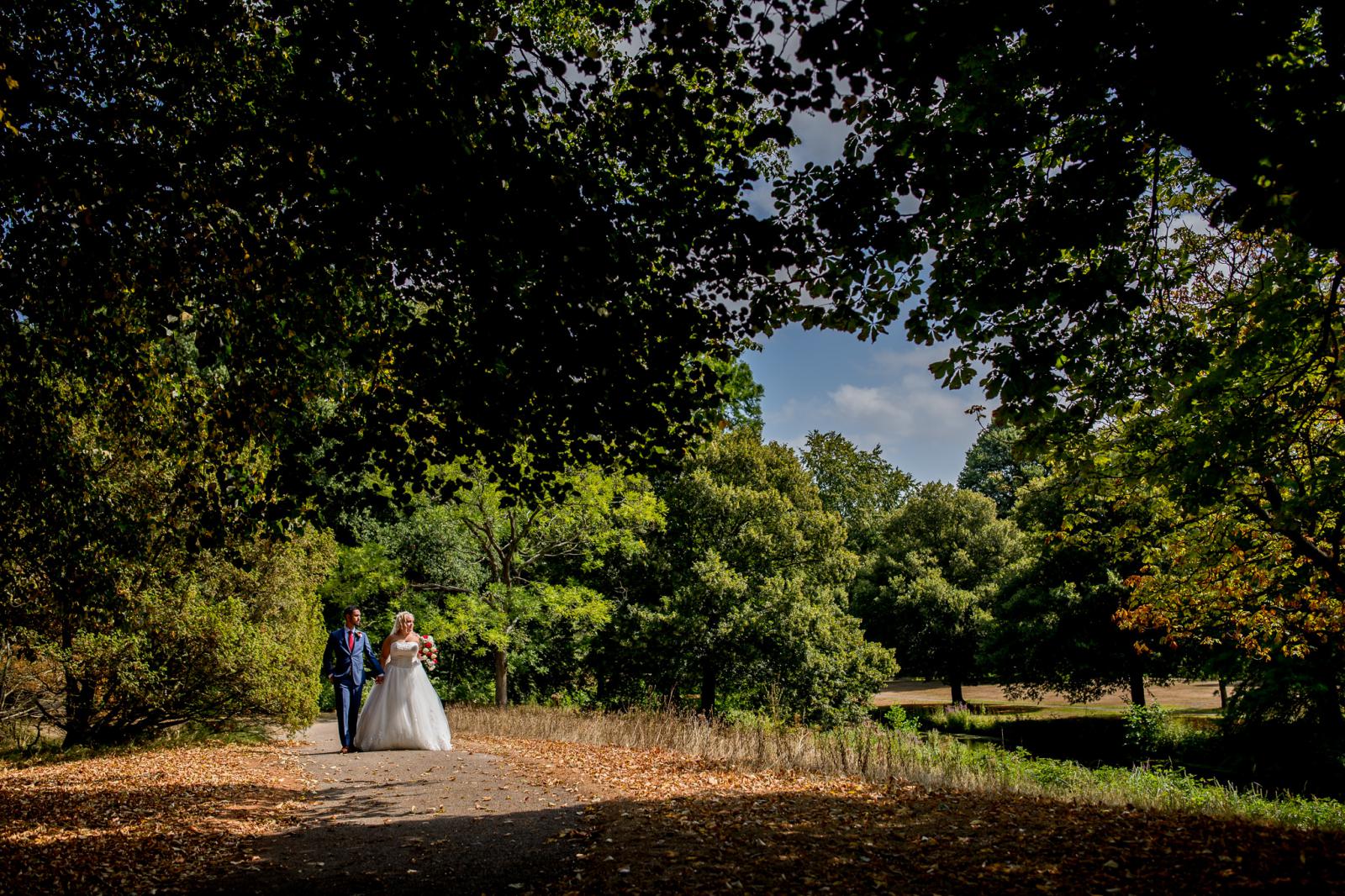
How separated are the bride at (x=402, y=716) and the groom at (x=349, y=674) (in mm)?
142

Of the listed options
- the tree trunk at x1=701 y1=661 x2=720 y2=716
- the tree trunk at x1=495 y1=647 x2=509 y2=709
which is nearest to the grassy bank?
the tree trunk at x1=495 y1=647 x2=509 y2=709

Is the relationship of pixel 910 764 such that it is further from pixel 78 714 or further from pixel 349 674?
pixel 78 714

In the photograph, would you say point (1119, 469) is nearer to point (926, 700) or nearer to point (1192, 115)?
point (1192, 115)

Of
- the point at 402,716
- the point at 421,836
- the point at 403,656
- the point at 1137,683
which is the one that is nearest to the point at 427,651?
the point at 403,656

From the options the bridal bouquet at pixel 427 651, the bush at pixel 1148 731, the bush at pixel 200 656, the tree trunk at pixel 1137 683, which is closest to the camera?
the bush at pixel 200 656

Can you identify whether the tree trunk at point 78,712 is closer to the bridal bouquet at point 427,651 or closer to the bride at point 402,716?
the bride at point 402,716

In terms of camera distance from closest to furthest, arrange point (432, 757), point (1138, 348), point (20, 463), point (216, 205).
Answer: point (216, 205)
point (20, 463)
point (1138, 348)
point (432, 757)

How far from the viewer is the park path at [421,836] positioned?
17.2 feet

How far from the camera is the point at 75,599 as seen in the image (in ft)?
26.0

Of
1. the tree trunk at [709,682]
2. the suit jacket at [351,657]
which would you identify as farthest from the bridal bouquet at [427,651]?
the tree trunk at [709,682]

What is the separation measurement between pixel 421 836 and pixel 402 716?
18.6 feet

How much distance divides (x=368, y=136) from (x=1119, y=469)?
10687 mm

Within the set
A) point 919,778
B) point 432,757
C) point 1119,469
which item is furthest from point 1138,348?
point 432,757

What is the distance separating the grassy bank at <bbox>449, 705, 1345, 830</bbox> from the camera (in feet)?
29.2
